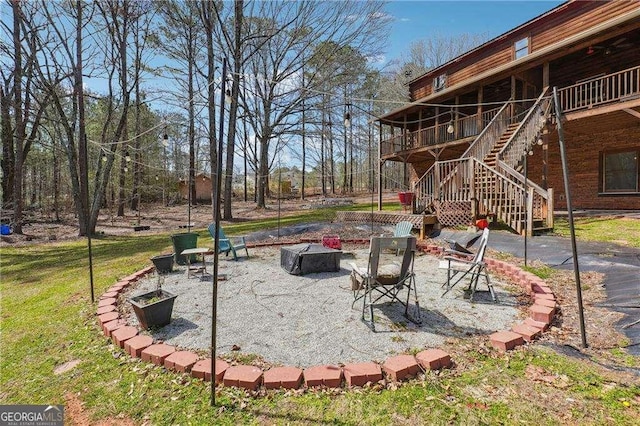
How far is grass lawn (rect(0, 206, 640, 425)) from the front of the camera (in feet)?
6.62

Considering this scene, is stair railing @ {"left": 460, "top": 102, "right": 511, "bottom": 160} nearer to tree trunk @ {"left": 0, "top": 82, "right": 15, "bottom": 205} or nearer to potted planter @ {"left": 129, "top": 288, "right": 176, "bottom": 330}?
potted planter @ {"left": 129, "top": 288, "right": 176, "bottom": 330}

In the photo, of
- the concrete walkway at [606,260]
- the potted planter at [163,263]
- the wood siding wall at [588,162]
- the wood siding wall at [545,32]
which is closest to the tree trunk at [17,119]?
the potted planter at [163,263]

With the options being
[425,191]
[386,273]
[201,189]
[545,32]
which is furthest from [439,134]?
[201,189]

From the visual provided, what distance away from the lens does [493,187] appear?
775 cm

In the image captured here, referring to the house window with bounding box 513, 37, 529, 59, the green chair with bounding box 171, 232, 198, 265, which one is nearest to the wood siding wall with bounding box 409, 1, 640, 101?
the house window with bounding box 513, 37, 529, 59

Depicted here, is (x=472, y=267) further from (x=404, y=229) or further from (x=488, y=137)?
(x=488, y=137)

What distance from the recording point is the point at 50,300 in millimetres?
4699

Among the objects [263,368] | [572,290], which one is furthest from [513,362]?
[572,290]

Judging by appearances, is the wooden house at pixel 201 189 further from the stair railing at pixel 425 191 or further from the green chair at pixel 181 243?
the green chair at pixel 181 243

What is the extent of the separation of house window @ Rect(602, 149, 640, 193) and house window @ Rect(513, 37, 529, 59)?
5639mm

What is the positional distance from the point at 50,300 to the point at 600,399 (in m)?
6.46

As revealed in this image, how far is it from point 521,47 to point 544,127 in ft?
22.0

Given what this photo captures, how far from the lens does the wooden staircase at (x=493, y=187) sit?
719 cm

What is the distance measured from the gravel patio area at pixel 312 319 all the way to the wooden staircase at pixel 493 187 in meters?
3.03
